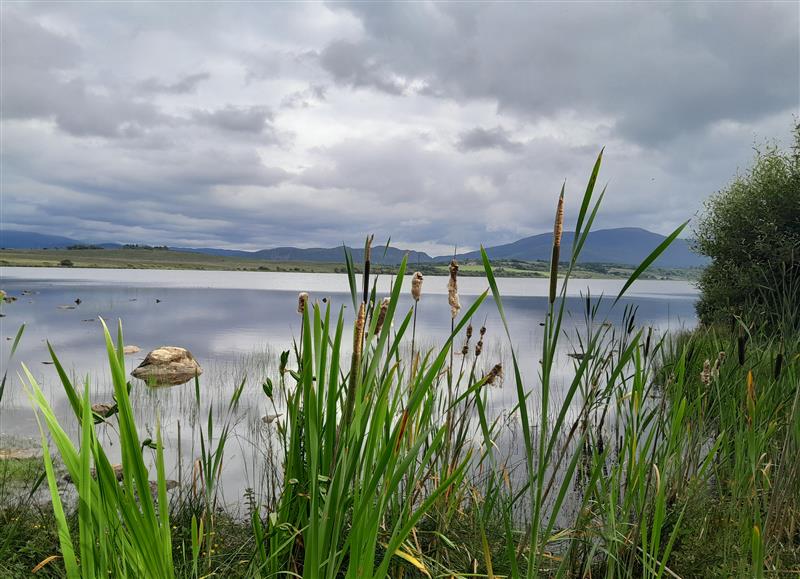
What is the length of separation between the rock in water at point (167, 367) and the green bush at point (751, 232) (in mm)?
15266

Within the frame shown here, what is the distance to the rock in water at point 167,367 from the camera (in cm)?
1466

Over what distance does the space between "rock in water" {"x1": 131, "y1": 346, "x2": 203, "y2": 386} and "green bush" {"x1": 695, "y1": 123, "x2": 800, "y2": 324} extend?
15266mm

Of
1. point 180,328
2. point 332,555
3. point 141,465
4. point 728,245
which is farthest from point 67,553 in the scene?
point 180,328

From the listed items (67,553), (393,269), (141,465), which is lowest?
(67,553)

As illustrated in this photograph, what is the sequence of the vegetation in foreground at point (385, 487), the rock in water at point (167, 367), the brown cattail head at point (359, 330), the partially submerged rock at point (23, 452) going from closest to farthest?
1. the brown cattail head at point (359, 330)
2. the vegetation in foreground at point (385, 487)
3. the partially submerged rock at point (23, 452)
4. the rock in water at point (167, 367)

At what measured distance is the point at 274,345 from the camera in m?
22.1

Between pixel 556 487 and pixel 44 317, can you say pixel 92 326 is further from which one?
pixel 556 487

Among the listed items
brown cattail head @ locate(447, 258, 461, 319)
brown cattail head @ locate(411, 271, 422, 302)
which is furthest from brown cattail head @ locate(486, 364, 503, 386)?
brown cattail head @ locate(411, 271, 422, 302)

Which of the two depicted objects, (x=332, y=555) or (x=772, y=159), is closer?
(x=332, y=555)

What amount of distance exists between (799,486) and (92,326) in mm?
29780

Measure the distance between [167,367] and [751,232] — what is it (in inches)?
695

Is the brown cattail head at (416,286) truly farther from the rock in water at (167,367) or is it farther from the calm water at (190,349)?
the rock in water at (167,367)

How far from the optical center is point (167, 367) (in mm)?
14945

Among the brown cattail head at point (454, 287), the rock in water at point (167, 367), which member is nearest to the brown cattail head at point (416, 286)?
the brown cattail head at point (454, 287)
